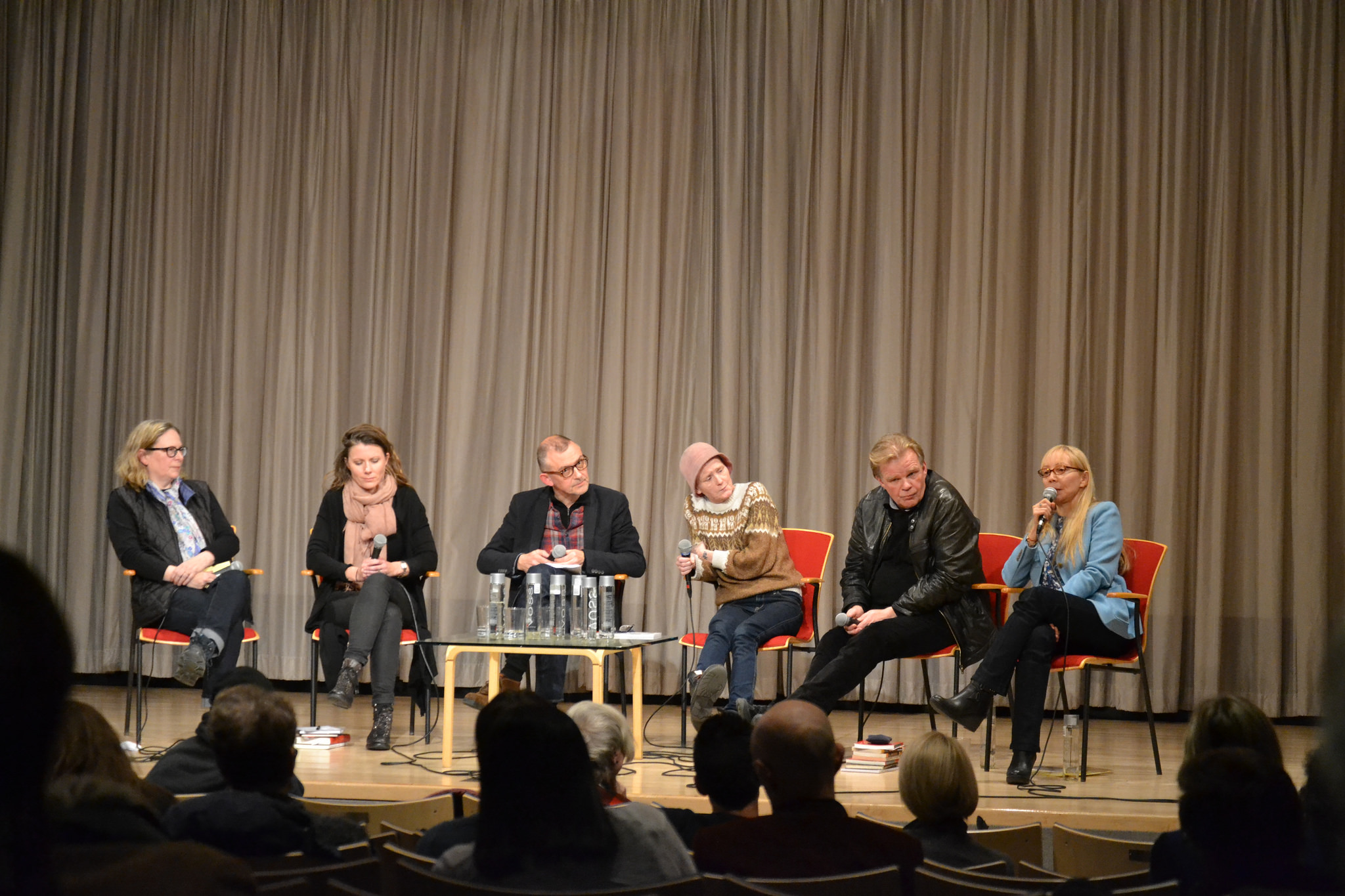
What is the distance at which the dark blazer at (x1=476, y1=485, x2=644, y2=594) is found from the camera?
17.1ft

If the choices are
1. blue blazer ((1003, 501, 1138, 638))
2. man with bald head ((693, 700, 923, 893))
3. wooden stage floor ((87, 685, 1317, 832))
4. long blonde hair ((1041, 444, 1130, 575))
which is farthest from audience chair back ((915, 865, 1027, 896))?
long blonde hair ((1041, 444, 1130, 575))

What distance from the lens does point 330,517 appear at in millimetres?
5223

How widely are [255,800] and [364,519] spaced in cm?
323

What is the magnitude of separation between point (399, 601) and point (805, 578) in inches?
64.0

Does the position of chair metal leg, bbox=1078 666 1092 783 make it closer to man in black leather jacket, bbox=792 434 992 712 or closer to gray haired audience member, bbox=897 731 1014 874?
man in black leather jacket, bbox=792 434 992 712

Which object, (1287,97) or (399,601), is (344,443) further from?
(1287,97)

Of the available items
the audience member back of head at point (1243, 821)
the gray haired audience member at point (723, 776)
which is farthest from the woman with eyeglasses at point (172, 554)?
the audience member back of head at point (1243, 821)

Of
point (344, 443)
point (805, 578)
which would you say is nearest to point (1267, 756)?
point (805, 578)

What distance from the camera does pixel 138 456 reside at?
511 cm

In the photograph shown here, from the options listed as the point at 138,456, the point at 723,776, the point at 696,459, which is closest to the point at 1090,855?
the point at 723,776

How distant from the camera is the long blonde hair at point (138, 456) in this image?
5078mm

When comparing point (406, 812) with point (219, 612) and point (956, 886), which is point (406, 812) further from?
point (219, 612)

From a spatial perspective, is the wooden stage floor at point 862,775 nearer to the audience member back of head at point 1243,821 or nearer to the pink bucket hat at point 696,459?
the pink bucket hat at point 696,459

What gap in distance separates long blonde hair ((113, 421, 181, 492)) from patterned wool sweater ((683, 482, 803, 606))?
2164mm
